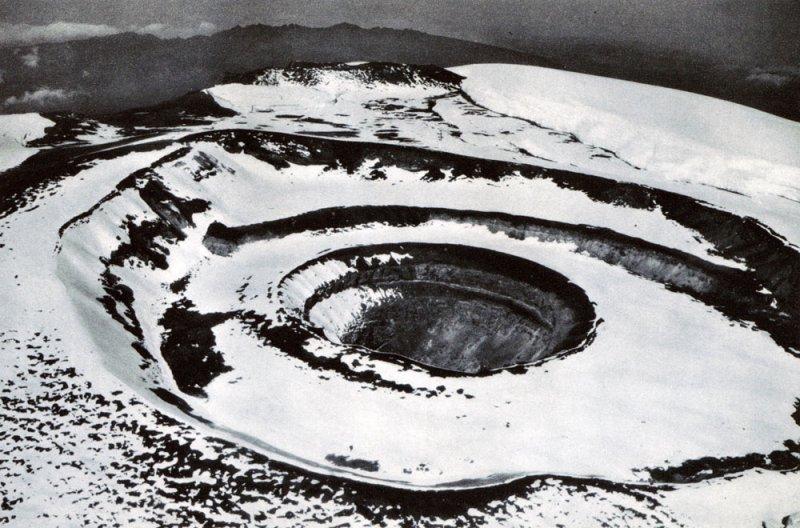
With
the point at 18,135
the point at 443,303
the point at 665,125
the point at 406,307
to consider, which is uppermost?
the point at 665,125

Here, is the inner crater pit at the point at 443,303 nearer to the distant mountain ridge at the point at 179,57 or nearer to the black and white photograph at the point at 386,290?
the black and white photograph at the point at 386,290

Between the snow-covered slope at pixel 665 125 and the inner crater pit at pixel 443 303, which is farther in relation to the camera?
the snow-covered slope at pixel 665 125

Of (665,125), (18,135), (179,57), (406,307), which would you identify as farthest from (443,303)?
(18,135)

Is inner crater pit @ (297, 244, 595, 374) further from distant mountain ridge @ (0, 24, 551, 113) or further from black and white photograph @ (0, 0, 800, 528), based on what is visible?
distant mountain ridge @ (0, 24, 551, 113)

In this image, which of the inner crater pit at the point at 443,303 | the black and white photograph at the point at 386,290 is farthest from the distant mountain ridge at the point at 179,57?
the inner crater pit at the point at 443,303

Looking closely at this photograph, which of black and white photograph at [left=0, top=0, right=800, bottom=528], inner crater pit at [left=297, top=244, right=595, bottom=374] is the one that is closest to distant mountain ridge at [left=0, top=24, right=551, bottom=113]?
black and white photograph at [left=0, top=0, right=800, bottom=528]

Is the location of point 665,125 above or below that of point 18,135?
above

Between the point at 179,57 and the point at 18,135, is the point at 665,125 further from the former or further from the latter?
the point at 18,135
